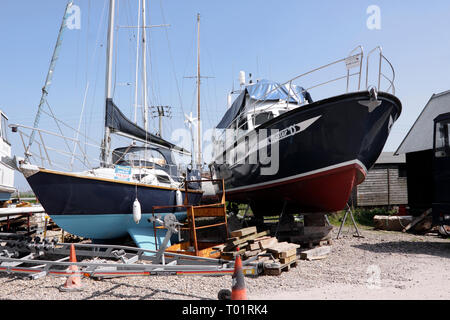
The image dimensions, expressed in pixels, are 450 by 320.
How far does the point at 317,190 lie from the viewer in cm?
798

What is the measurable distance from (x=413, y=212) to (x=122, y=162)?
11.2 metres

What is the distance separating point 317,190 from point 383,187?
10876mm

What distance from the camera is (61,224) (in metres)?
8.20

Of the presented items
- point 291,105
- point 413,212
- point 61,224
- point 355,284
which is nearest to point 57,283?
point 61,224

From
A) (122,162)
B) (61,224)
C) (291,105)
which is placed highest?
(291,105)

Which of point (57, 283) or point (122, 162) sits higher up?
point (122, 162)

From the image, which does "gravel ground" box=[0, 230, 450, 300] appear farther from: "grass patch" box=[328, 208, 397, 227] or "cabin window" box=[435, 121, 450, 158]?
"grass patch" box=[328, 208, 397, 227]

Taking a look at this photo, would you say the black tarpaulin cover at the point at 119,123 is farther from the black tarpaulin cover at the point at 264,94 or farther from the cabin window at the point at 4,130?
the cabin window at the point at 4,130

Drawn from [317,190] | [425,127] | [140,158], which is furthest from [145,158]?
[425,127]

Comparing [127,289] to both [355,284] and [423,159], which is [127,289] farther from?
[423,159]

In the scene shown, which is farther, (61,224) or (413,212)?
(413,212)

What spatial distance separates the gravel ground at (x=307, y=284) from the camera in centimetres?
463

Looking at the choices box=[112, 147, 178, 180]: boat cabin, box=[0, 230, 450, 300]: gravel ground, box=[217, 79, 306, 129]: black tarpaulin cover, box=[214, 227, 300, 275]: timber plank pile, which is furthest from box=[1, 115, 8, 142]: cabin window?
box=[214, 227, 300, 275]: timber plank pile

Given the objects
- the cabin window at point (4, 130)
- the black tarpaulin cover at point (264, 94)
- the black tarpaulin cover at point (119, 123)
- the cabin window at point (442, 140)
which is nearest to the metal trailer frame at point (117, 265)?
the black tarpaulin cover at point (119, 123)
